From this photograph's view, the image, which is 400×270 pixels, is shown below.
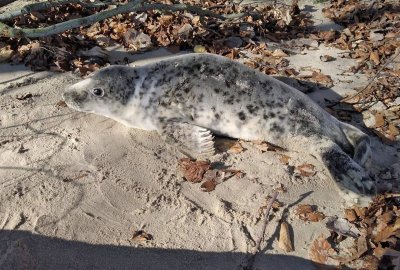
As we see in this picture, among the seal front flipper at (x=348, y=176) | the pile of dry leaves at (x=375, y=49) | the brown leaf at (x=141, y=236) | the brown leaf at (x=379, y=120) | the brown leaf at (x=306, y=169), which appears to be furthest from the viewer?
the pile of dry leaves at (x=375, y=49)

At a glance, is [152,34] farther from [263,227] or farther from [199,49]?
[263,227]

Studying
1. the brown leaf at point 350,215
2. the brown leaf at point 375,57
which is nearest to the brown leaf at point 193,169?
the brown leaf at point 350,215

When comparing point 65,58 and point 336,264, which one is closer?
point 336,264

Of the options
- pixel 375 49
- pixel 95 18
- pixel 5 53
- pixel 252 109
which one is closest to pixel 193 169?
pixel 252 109

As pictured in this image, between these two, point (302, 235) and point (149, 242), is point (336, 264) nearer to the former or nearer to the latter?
point (302, 235)

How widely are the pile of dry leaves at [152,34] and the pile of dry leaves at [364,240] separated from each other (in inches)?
88.8

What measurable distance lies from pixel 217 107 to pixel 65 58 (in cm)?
207

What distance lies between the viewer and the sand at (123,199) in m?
3.11

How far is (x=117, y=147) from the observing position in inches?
160

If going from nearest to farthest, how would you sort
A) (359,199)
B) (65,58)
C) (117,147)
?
(359,199), (117,147), (65,58)

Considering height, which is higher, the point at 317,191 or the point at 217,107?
the point at 217,107

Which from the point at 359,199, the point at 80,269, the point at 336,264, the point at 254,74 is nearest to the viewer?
the point at 80,269

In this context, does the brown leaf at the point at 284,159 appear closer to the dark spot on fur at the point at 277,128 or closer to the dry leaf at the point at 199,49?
the dark spot on fur at the point at 277,128

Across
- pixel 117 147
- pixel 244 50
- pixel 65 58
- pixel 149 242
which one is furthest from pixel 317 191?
pixel 65 58
